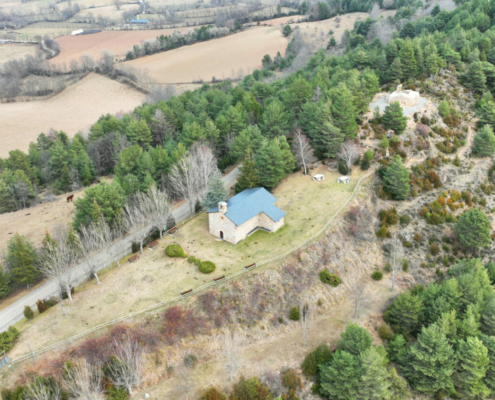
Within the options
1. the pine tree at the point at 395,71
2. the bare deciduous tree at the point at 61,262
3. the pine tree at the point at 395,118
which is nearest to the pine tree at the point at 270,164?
the pine tree at the point at 395,118

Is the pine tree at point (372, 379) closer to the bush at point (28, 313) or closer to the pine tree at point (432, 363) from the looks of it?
the pine tree at point (432, 363)

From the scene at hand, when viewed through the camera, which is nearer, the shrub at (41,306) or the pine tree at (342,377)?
the pine tree at (342,377)

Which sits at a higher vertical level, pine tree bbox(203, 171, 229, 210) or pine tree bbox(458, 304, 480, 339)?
pine tree bbox(203, 171, 229, 210)

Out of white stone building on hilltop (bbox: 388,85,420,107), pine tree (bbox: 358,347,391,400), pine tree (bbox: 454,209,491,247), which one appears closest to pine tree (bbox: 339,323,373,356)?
pine tree (bbox: 358,347,391,400)

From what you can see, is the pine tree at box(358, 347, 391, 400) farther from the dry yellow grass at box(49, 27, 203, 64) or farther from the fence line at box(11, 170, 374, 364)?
the dry yellow grass at box(49, 27, 203, 64)

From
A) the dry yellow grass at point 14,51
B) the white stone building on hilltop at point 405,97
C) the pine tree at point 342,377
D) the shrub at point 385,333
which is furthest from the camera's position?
the dry yellow grass at point 14,51
